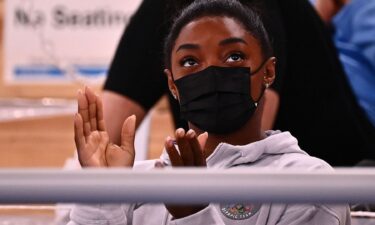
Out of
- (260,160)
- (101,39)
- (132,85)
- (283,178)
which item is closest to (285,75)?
(132,85)

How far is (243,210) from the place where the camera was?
2.54ft

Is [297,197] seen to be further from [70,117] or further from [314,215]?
[70,117]

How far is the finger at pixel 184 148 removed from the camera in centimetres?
67

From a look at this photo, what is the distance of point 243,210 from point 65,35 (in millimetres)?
1862

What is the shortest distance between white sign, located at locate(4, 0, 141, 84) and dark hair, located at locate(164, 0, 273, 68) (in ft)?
5.47

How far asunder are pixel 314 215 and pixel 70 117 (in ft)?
5.21

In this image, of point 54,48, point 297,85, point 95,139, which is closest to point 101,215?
point 95,139

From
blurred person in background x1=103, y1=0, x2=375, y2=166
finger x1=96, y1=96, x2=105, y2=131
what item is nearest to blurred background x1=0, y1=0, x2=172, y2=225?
blurred person in background x1=103, y1=0, x2=375, y2=166

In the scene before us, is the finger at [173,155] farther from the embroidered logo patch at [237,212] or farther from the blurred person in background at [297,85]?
the blurred person in background at [297,85]

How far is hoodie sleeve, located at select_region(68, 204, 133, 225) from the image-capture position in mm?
766

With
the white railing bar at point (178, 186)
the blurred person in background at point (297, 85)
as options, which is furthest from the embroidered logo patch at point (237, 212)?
the blurred person in background at point (297, 85)

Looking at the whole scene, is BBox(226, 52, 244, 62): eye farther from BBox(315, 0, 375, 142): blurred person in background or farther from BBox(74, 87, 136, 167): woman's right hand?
BBox(315, 0, 375, 142): blurred person in background

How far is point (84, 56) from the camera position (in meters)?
2.58

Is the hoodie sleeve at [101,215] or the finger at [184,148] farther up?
the finger at [184,148]
